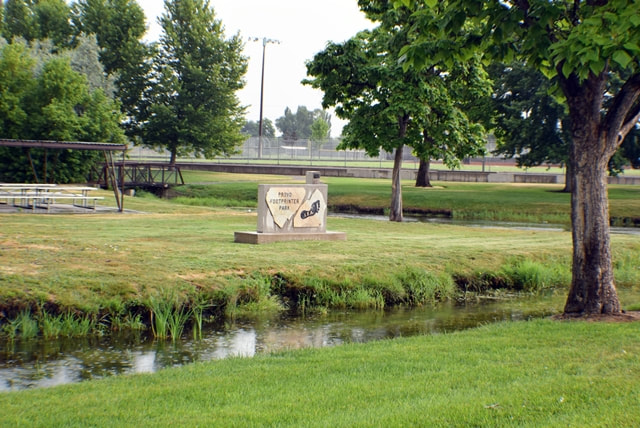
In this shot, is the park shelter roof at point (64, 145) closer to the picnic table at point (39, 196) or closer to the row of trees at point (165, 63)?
the picnic table at point (39, 196)

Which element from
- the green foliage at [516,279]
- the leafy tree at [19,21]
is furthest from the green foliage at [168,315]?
the leafy tree at [19,21]

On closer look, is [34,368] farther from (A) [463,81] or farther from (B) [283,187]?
(A) [463,81]

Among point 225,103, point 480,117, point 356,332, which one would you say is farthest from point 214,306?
point 225,103

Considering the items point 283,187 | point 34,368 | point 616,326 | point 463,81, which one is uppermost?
point 463,81

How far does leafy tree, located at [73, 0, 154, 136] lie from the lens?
5247 cm

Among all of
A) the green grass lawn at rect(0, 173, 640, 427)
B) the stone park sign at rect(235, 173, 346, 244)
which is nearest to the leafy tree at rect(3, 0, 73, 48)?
the green grass lawn at rect(0, 173, 640, 427)

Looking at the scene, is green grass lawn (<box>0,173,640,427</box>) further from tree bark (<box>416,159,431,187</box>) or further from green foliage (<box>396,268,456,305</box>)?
tree bark (<box>416,159,431,187</box>)

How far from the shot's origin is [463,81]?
27062mm

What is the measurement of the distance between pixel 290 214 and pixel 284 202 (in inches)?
13.2

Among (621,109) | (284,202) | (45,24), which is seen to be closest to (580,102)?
(621,109)

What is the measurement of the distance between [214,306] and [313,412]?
6.48 m

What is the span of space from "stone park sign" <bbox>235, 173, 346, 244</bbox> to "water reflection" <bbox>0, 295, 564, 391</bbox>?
495 cm

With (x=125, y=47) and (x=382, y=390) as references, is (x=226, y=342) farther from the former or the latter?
(x=125, y=47)

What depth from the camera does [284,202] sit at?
17.8 m
